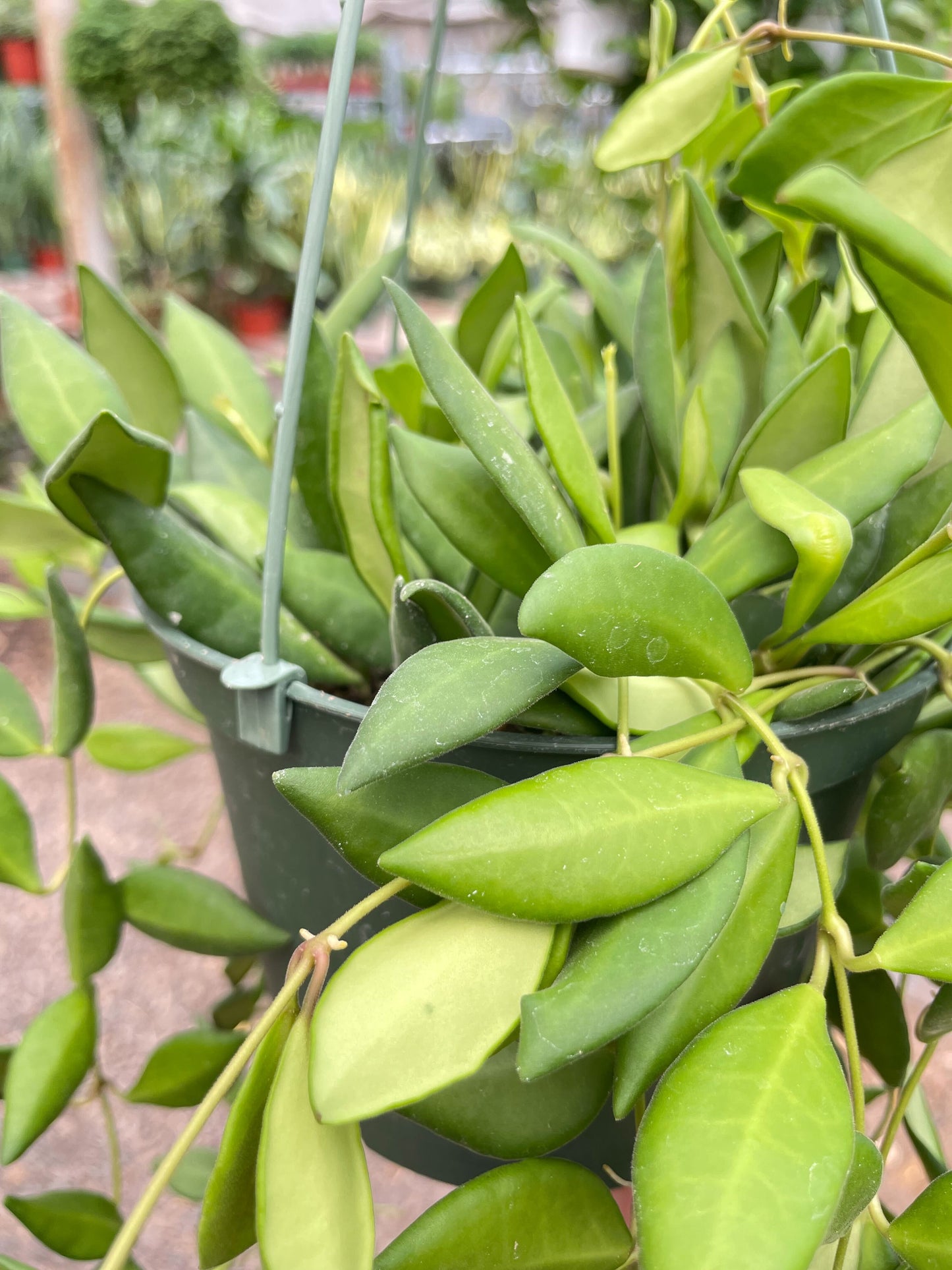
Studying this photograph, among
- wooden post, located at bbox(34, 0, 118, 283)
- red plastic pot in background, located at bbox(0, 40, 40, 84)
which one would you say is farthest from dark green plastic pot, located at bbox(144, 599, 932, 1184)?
red plastic pot in background, located at bbox(0, 40, 40, 84)

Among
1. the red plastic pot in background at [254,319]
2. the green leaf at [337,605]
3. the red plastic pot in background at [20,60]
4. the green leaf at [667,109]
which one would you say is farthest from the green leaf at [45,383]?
the red plastic pot in background at [254,319]

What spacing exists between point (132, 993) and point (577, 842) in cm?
91

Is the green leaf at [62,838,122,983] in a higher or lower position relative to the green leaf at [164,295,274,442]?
lower

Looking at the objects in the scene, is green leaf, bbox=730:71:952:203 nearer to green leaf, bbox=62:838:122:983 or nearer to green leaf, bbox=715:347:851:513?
green leaf, bbox=715:347:851:513

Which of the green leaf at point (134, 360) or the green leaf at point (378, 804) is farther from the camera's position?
the green leaf at point (134, 360)

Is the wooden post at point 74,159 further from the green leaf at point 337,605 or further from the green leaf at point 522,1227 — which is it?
the green leaf at point 522,1227

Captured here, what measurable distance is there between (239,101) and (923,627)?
395cm

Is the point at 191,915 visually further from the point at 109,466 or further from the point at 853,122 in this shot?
the point at 853,122

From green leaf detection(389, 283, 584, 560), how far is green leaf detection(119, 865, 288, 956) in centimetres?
20

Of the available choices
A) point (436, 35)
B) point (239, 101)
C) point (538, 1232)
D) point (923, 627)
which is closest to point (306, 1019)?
point (538, 1232)

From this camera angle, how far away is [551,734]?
0.33 metres

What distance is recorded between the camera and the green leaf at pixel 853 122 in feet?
0.93

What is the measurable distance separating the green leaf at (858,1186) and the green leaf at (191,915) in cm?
23

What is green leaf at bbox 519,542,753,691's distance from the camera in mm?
228
